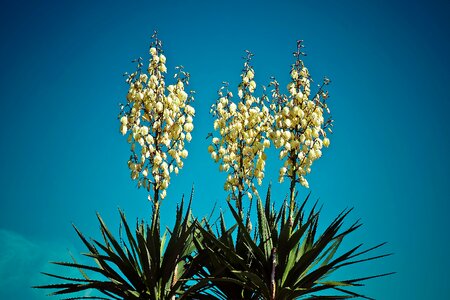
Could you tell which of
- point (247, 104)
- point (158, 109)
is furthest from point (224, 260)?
point (247, 104)

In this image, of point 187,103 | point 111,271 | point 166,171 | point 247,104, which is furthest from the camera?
point 247,104

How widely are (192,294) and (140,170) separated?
3.96 feet

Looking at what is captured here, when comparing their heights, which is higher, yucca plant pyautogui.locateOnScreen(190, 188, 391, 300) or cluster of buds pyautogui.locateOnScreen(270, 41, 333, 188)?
cluster of buds pyautogui.locateOnScreen(270, 41, 333, 188)

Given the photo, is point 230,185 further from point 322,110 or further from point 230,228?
point 322,110

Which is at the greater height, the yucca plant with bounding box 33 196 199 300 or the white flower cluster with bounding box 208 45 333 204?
the white flower cluster with bounding box 208 45 333 204

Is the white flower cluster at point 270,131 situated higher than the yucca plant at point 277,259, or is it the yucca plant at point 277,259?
the white flower cluster at point 270,131

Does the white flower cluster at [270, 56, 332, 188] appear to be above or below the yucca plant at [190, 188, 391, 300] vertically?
above

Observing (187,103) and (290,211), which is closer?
(290,211)

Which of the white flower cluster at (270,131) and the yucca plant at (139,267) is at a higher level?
the white flower cluster at (270,131)

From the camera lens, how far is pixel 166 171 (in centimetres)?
482

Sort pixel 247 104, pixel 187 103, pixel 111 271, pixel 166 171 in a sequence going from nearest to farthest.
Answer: pixel 111 271, pixel 166 171, pixel 187 103, pixel 247 104

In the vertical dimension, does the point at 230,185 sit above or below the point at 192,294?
above

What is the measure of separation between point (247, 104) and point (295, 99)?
790 mm

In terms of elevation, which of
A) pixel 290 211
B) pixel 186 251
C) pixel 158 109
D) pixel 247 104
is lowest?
pixel 186 251
